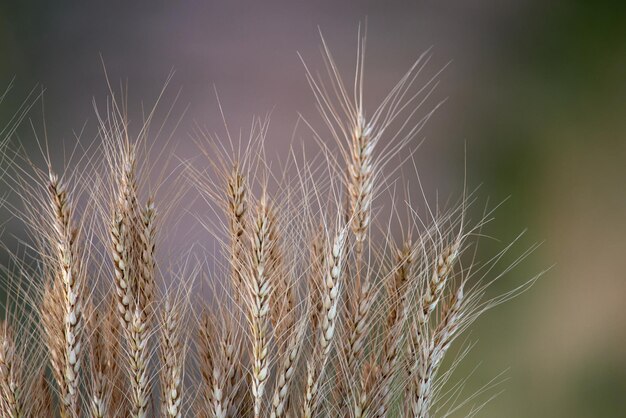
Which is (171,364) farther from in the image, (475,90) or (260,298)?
(475,90)

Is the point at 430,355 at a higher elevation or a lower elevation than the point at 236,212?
lower

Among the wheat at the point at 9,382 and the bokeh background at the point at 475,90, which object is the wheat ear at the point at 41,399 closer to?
the wheat at the point at 9,382

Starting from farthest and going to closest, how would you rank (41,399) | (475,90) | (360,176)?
(475,90) → (41,399) → (360,176)

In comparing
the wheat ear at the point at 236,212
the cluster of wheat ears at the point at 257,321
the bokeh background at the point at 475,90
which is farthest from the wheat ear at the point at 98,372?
the bokeh background at the point at 475,90

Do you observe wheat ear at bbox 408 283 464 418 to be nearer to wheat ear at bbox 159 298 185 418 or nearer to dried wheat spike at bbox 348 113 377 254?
dried wheat spike at bbox 348 113 377 254

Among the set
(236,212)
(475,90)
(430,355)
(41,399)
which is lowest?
(41,399)

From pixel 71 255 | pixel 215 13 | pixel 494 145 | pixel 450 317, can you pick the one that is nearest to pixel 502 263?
pixel 494 145

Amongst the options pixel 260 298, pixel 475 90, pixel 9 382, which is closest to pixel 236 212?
pixel 260 298
